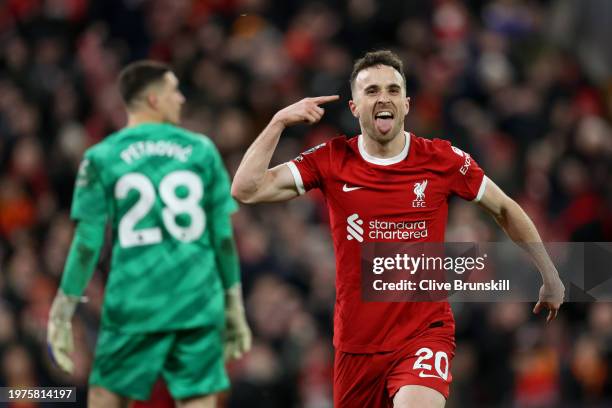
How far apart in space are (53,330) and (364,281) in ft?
6.59

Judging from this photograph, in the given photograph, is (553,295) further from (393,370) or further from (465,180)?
(393,370)

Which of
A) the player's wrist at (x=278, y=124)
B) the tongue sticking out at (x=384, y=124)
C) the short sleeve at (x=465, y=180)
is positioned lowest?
the short sleeve at (x=465, y=180)

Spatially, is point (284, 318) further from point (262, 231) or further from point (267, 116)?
point (267, 116)

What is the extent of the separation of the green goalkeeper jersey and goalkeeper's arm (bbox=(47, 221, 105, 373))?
0.09 meters

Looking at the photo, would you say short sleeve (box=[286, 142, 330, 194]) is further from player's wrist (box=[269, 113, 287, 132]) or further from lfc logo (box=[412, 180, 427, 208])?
lfc logo (box=[412, 180, 427, 208])

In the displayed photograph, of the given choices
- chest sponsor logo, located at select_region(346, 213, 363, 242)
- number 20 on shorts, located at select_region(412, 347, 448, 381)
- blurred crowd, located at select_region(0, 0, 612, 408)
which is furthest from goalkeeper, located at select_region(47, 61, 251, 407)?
blurred crowd, located at select_region(0, 0, 612, 408)

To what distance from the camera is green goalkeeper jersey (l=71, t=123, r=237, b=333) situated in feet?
25.2

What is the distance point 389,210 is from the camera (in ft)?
23.2

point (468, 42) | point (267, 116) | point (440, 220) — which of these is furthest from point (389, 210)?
point (468, 42)

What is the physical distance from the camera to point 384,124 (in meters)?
7.03

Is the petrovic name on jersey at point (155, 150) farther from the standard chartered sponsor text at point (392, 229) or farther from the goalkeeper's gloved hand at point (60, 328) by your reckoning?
the standard chartered sponsor text at point (392, 229)

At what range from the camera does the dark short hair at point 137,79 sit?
26.3ft

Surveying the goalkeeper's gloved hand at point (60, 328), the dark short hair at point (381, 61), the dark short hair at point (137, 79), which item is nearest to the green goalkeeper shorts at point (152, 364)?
the goalkeeper's gloved hand at point (60, 328)

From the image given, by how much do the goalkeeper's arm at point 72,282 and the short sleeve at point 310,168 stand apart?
4.43 feet
